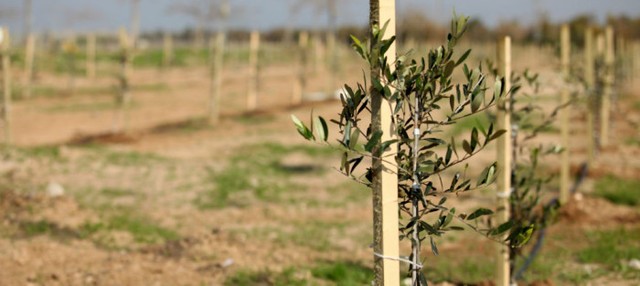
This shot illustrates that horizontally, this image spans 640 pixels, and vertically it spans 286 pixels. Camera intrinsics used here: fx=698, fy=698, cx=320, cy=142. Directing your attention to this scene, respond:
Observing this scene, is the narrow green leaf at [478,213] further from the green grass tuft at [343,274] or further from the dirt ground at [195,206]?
the dirt ground at [195,206]

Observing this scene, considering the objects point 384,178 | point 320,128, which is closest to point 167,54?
point 384,178

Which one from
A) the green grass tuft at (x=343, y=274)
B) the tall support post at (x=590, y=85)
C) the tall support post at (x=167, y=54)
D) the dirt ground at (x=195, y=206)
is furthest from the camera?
the tall support post at (x=167, y=54)

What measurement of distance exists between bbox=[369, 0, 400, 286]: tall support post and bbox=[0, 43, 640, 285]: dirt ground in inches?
111

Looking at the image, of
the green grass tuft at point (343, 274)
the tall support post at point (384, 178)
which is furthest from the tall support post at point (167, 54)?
the tall support post at point (384, 178)

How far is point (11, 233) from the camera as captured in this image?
25.7ft

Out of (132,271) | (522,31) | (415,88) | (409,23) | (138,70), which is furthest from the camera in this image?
(522,31)

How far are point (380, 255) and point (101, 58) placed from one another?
43.7m

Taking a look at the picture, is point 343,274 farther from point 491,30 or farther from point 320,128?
point 491,30

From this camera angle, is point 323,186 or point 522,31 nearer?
point 323,186

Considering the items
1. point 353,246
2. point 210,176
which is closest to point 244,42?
point 210,176

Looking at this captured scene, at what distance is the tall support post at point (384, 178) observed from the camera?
3000 millimetres

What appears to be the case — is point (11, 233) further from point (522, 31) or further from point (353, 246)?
point (522, 31)

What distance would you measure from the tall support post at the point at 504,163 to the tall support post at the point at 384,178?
6.49 ft

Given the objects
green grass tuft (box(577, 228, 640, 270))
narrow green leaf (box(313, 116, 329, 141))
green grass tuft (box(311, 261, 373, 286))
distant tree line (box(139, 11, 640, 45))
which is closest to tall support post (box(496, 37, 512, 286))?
green grass tuft (box(311, 261, 373, 286))
